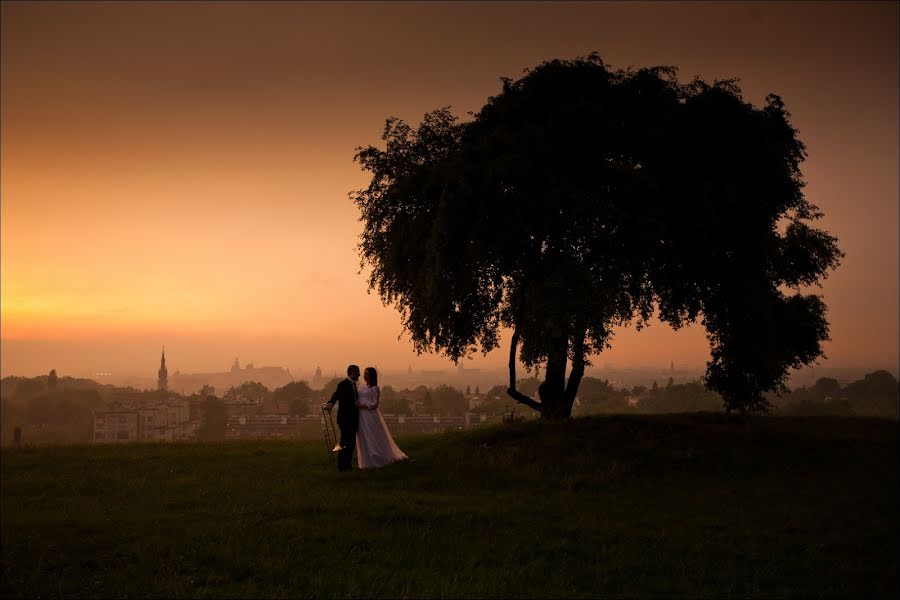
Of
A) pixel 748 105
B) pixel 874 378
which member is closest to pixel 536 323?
pixel 748 105

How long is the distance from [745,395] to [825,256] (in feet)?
21.2

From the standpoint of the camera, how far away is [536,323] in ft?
69.6

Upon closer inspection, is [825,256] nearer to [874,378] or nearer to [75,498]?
[75,498]

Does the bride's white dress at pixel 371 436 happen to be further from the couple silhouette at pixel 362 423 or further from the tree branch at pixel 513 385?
the tree branch at pixel 513 385

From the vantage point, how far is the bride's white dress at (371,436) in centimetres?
2012

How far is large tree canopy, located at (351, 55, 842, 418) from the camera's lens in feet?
72.0

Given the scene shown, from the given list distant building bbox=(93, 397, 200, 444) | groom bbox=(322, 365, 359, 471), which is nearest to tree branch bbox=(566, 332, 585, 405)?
groom bbox=(322, 365, 359, 471)

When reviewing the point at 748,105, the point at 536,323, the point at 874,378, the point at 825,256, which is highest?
the point at 748,105

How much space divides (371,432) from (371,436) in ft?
0.40

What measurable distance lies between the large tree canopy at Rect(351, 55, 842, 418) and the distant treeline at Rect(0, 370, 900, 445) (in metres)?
4.94

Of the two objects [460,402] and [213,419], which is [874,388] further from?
[213,419]

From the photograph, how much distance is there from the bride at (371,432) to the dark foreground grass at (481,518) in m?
0.71

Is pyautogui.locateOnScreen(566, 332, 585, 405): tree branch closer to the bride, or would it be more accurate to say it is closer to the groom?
the bride

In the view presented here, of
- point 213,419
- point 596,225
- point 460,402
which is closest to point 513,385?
point 596,225
